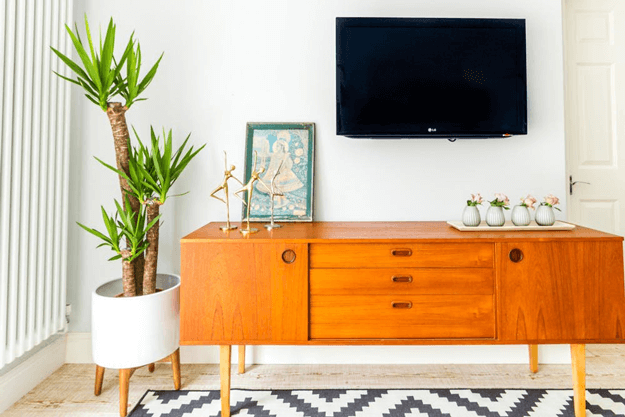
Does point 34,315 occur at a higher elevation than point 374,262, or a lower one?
lower

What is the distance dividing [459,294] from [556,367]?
0.95 metres

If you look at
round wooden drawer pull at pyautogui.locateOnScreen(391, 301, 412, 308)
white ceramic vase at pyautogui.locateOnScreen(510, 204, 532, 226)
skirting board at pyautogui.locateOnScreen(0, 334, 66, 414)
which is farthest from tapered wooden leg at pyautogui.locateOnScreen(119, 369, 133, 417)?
white ceramic vase at pyautogui.locateOnScreen(510, 204, 532, 226)

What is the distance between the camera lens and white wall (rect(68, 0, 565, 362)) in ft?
6.49

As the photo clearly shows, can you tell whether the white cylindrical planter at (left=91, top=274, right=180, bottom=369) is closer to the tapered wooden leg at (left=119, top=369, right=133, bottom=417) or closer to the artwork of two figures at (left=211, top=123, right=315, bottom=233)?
the tapered wooden leg at (left=119, top=369, right=133, bottom=417)

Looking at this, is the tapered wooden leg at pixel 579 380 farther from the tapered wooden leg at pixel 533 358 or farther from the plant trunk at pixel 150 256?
the plant trunk at pixel 150 256

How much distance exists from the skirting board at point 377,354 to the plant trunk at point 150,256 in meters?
0.54

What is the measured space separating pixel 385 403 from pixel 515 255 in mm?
829

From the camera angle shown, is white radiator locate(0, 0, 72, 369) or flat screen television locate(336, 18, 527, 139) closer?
white radiator locate(0, 0, 72, 369)

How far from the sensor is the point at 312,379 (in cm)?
183

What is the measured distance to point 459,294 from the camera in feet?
4.82

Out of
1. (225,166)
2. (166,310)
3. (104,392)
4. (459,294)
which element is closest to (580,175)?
(459,294)

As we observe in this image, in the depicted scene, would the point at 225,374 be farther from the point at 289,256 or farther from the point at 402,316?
the point at 402,316

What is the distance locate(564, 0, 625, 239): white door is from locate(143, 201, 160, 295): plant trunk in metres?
2.41

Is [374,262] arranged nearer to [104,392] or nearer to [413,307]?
[413,307]
